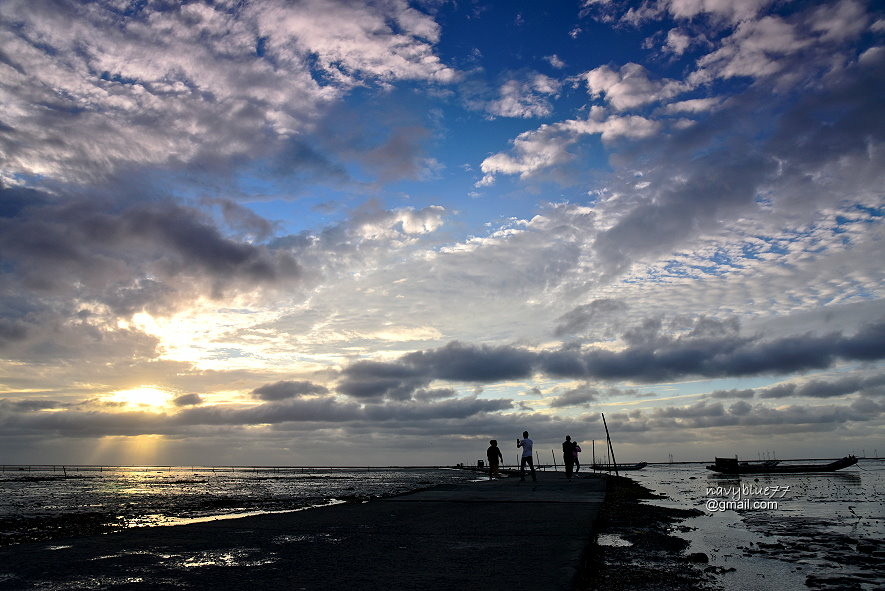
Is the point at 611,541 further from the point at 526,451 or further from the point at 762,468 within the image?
the point at 762,468

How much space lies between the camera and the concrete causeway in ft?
18.0

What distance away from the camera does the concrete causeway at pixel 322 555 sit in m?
5.50

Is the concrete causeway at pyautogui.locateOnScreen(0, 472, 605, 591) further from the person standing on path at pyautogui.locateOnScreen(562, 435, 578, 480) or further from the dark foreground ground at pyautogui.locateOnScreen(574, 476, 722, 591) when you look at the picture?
the person standing on path at pyautogui.locateOnScreen(562, 435, 578, 480)

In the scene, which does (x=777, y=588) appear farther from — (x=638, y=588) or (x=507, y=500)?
(x=507, y=500)

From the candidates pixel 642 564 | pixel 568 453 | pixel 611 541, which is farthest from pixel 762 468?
pixel 642 564

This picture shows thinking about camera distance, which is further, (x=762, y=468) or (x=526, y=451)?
(x=762, y=468)

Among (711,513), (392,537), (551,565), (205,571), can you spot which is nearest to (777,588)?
(551,565)

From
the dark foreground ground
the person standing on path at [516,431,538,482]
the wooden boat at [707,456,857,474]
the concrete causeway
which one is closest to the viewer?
the concrete causeway

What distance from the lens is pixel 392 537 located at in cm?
849

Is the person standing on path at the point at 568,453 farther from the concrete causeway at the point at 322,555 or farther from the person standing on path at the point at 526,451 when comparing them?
the concrete causeway at the point at 322,555

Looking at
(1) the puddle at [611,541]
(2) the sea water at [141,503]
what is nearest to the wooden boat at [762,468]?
(2) the sea water at [141,503]

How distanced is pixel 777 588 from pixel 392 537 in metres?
5.25

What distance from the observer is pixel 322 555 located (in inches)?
273

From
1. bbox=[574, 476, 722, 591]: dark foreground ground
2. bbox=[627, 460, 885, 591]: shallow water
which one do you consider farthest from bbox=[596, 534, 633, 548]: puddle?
bbox=[627, 460, 885, 591]: shallow water
